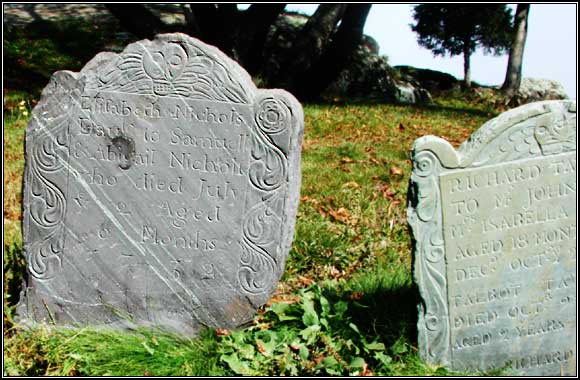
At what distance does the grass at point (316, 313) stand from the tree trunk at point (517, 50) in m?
13.1

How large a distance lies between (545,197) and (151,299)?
2509mm

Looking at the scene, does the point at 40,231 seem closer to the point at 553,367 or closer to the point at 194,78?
the point at 194,78

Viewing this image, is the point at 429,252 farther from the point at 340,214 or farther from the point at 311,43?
the point at 311,43

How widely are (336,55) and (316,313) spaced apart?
8.24 meters

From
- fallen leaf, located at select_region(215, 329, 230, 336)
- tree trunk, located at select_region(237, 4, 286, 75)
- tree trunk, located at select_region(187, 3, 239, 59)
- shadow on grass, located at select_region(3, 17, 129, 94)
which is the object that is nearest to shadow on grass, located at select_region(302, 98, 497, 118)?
tree trunk, located at select_region(237, 4, 286, 75)

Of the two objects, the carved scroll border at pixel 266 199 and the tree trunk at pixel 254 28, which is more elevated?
the tree trunk at pixel 254 28

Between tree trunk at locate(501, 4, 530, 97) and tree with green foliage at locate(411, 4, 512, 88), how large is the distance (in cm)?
142

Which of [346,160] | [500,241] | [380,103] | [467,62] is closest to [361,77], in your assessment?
[380,103]

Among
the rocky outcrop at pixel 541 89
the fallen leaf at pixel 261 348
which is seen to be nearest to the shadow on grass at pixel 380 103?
the fallen leaf at pixel 261 348

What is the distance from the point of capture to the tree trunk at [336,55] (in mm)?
12117

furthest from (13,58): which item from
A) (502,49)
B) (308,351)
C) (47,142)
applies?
(502,49)

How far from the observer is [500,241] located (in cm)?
418

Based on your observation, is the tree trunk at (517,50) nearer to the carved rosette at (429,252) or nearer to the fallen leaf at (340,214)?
the fallen leaf at (340,214)

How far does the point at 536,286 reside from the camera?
14.1ft
